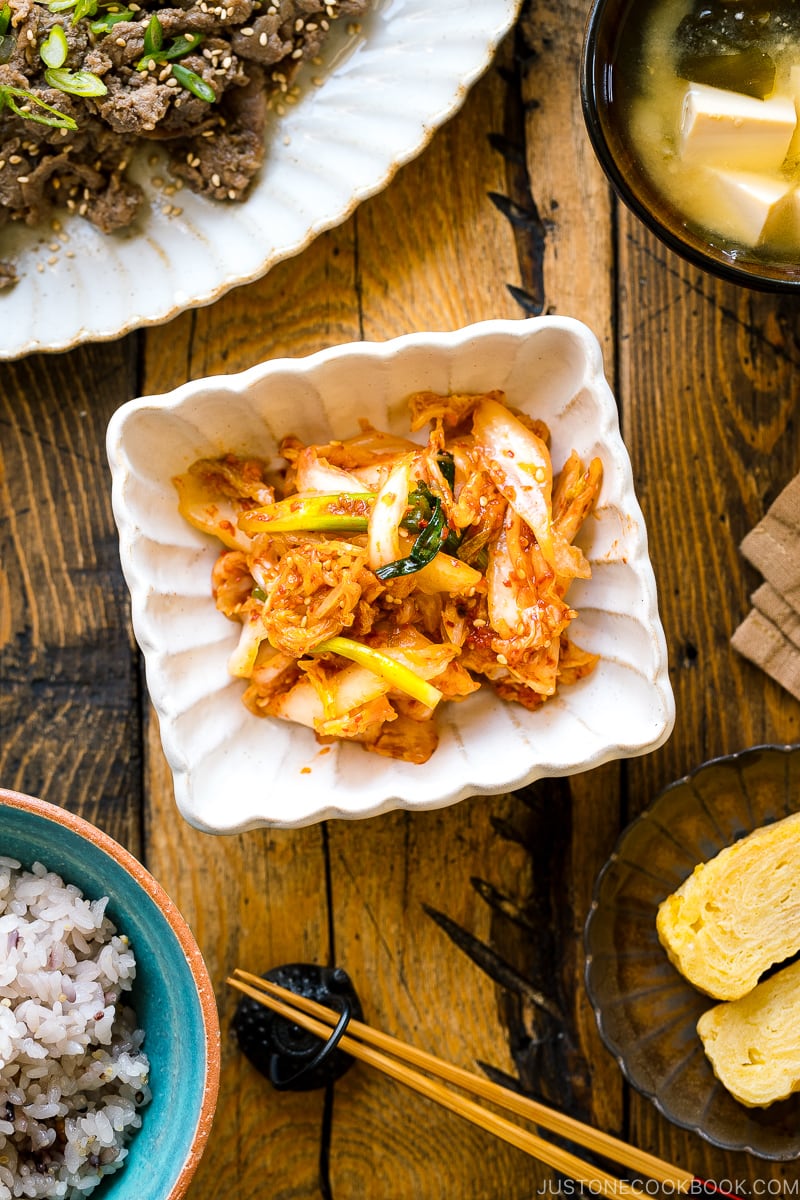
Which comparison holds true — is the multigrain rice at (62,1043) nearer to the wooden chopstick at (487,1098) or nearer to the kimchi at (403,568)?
the wooden chopstick at (487,1098)

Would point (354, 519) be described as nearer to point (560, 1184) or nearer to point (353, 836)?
point (353, 836)

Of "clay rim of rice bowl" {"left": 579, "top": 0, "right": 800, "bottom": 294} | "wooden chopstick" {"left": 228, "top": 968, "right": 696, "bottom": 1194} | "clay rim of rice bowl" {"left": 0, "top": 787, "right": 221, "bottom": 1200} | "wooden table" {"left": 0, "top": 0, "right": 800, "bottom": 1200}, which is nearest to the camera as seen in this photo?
"clay rim of rice bowl" {"left": 0, "top": 787, "right": 221, "bottom": 1200}

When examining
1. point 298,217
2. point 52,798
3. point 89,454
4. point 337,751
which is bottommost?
point 52,798

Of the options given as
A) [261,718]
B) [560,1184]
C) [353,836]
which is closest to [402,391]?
[261,718]

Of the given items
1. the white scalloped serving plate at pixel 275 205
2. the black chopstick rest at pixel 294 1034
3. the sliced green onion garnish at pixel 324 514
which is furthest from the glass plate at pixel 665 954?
the white scalloped serving plate at pixel 275 205

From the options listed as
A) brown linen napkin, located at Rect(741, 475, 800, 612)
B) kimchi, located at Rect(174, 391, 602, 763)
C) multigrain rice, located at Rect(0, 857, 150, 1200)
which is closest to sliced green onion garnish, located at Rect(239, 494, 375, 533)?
kimchi, located at Rect(174, 391, 602, 763)

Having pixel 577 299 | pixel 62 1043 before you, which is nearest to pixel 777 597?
pixel 577 299

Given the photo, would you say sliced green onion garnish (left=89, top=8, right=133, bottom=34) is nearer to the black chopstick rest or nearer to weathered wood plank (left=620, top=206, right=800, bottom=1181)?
weathered wood plank (left=620, top=206, right=800, bottom=1181)
